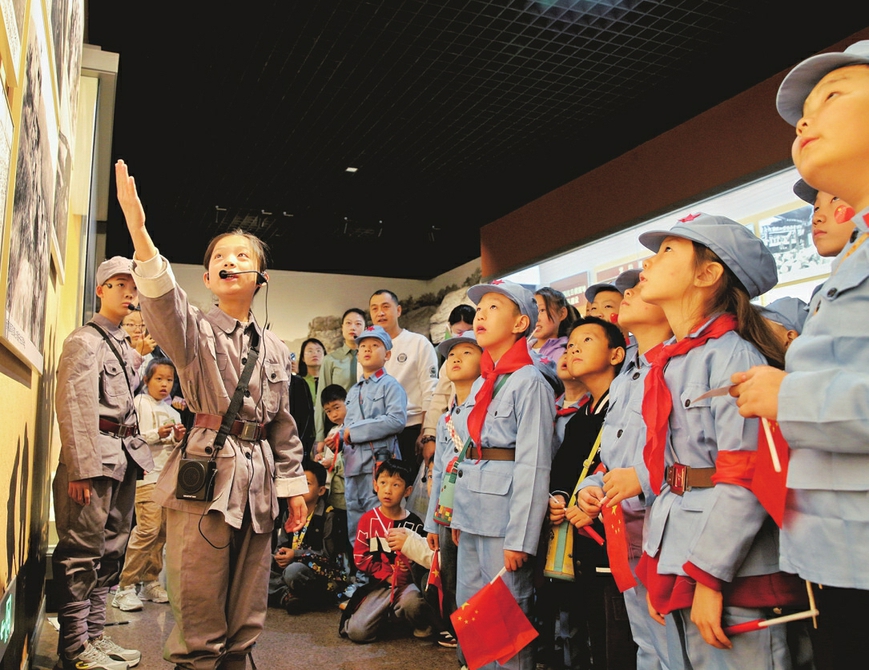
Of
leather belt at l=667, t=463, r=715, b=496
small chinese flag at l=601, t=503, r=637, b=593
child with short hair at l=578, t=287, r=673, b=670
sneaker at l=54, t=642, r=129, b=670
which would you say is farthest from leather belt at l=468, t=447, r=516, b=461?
sneaker at l=54, t=642, r=129, b=670

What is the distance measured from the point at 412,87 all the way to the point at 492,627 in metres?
3.41

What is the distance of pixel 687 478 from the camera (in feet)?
4.80

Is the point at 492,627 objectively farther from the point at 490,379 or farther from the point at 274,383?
the point at 274,383

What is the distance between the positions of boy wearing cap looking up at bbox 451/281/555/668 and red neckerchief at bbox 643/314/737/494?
82 centimetres

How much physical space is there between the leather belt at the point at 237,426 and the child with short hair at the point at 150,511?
2100 mm

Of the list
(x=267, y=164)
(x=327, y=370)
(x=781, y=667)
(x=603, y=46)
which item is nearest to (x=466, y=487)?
(x=781, y=667)

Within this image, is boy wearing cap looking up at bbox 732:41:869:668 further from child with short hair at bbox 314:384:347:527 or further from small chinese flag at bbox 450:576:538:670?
child with short hair at bbox 314:384:347:527

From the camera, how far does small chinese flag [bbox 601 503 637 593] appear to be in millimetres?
1755

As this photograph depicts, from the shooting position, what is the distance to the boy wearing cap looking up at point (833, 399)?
39.8 inches

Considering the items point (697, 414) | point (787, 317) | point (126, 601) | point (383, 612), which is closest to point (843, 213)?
point (787, 317)

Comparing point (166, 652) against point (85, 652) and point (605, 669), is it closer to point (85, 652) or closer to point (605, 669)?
point (85, 652)

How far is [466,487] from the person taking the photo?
99.2 inches

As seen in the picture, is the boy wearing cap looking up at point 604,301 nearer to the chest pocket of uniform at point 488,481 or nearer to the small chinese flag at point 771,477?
the chest pocket of uniform at point 488,481

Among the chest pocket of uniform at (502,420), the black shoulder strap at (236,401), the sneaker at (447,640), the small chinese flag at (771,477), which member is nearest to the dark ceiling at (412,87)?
the chest pocket of uniform at (502,420)
